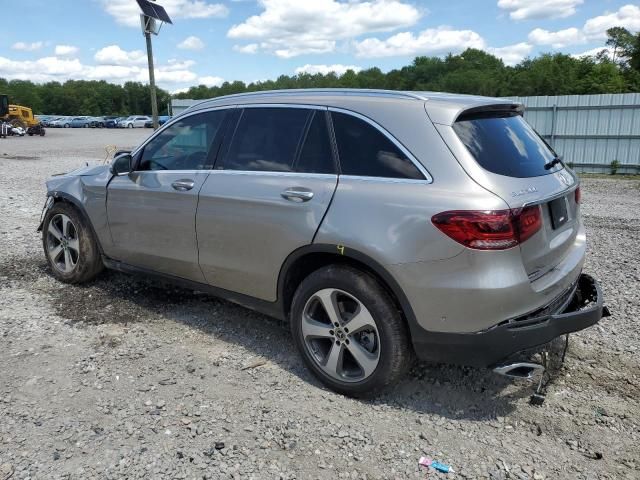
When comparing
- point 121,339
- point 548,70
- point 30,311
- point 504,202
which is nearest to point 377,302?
point 504,202

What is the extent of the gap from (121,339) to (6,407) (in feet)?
3.52

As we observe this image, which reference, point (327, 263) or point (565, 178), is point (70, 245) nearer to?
point (327, 263)

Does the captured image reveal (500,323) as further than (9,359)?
No

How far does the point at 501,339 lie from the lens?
2967 millimetres

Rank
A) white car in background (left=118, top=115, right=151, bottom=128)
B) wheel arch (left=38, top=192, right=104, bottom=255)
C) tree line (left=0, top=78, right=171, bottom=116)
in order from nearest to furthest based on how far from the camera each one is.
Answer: wheel arch (left=38, top=192, right=104, bottom=255), white car in background (left=118, top=115, right=151, bottom=128), tree line (left=0, top=78, right=171, bottom=116)

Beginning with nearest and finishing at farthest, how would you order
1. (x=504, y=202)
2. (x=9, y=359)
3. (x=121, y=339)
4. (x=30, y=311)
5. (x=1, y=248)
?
(x=504, y=202) < (x=9, y=359) < (x=121, y=339) < (x=30, y=311) < (x=1, y=248)

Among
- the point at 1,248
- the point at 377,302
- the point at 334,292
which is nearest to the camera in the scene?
the point at 377,302

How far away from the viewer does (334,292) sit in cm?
338

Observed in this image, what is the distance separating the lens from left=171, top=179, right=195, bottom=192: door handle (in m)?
4.18

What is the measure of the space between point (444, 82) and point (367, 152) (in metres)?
50.4

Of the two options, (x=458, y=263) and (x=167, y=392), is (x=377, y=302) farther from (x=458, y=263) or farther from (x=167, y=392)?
(x=167, y=392)

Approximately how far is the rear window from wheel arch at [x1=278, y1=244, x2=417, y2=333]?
0.82 metres

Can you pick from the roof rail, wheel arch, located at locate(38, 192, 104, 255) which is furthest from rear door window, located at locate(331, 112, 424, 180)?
wheel arch, located at locate(38, 192, 104, 255)

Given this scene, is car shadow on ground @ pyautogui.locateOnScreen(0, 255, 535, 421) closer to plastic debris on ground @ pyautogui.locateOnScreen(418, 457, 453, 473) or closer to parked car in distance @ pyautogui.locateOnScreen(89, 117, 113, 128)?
plastic debris on ground @ pyautogui.locateOnScreen(418, 457, 453, 473)
